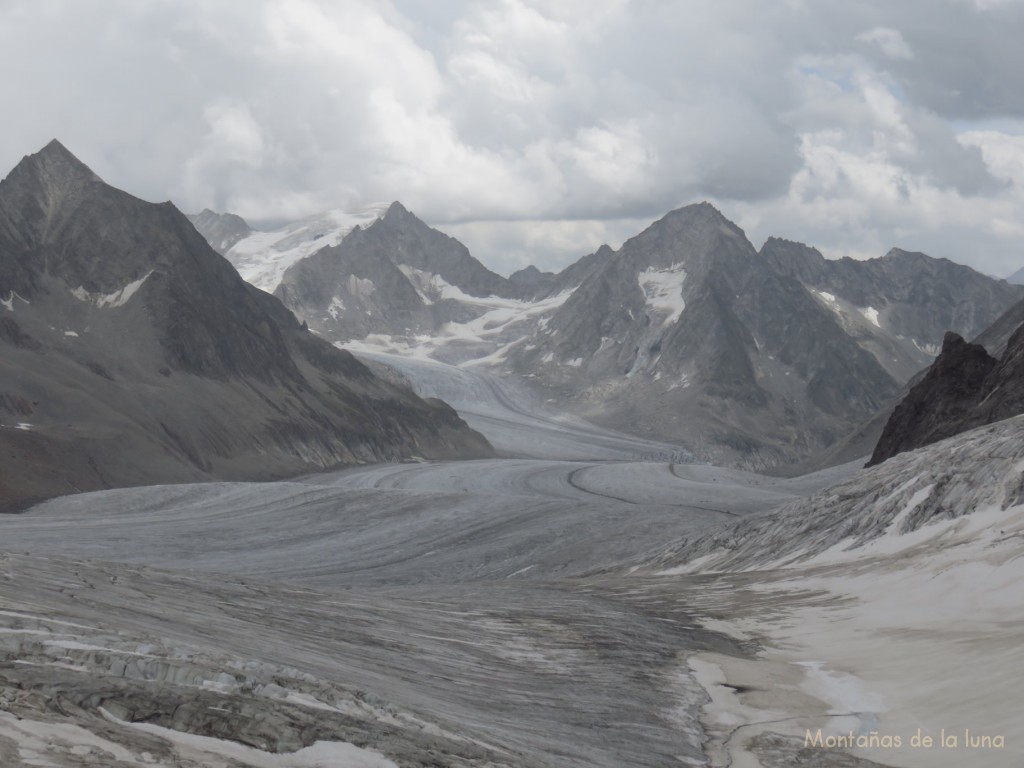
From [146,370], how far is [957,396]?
273ft

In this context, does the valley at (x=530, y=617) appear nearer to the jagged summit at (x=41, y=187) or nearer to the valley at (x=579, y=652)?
the valley at (x=579, y=652)

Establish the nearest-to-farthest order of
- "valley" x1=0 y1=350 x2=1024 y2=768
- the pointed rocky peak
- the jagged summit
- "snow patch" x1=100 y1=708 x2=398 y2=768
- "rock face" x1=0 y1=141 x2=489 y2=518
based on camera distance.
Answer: "snow patch" x1=100 y1=708 x2=398 y2=768, "valley" x1=0 y1=350 x2=1024 y2=768, "rock face" x1=0 y1=141 x2=489 y2=518, the jagged summit, the pointed rocky peak

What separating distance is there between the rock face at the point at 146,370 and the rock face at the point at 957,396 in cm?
5713

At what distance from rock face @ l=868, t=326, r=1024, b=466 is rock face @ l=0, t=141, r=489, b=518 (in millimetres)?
57133

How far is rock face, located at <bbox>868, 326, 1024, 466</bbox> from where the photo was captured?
201ft

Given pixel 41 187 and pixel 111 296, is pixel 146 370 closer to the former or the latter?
pixel 111 296

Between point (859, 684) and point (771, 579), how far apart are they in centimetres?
1538

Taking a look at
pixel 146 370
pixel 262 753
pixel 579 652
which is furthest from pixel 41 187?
pixel 262 753

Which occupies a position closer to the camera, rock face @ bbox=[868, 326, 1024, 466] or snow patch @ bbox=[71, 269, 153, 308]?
rock face @ bbox=[868, 326, 1024, 466]

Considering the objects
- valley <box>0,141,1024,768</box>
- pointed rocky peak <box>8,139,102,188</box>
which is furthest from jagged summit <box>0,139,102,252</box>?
valley <box>0,141,1024,768</box>

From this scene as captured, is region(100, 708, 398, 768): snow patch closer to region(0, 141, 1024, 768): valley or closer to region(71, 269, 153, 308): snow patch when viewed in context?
region(0, 141, 1024, 768): valley

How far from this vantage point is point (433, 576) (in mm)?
53094

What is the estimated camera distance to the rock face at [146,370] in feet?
327

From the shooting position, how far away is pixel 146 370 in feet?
419
